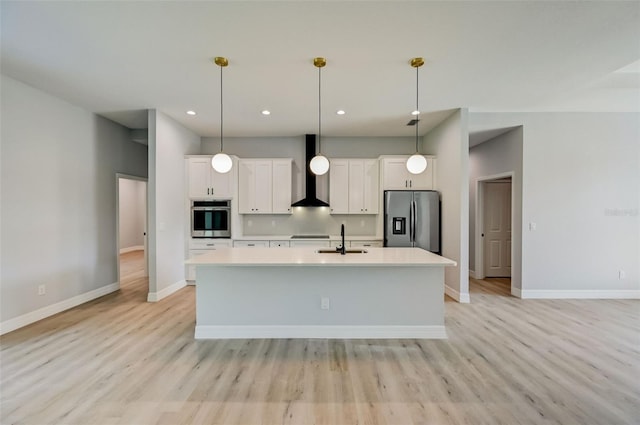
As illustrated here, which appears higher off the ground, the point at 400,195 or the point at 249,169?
the point at 249,169

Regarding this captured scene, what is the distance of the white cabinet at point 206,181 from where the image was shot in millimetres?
5277

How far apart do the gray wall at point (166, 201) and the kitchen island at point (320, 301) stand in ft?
5.73

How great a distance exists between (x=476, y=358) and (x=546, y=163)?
139 inches

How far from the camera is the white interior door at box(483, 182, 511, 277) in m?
5.96

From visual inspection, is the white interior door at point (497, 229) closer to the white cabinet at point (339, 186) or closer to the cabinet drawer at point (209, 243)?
the white cabinet at point (339, 186)

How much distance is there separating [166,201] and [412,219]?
164 inches

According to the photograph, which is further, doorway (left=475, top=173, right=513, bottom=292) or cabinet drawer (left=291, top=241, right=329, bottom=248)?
doorway (left=475, top=173, right=513, bottom=292)

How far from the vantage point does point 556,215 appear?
177 inches

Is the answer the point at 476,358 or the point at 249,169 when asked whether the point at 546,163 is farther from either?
the point at 249,169

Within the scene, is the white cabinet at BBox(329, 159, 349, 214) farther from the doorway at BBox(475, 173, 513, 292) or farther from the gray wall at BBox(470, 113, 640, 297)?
the doorway at BBox(475, 173, 513, 292)

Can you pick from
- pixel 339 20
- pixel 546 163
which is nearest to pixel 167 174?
pixel 339 20

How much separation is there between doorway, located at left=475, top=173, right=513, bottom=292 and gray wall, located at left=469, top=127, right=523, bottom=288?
16 cm

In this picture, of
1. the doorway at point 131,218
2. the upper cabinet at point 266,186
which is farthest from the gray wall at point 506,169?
the doorway at point 131,218

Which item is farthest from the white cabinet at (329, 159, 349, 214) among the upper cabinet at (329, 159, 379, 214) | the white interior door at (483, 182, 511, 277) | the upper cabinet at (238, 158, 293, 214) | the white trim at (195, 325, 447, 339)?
the white interior door at (483, 182, 511, 277)
